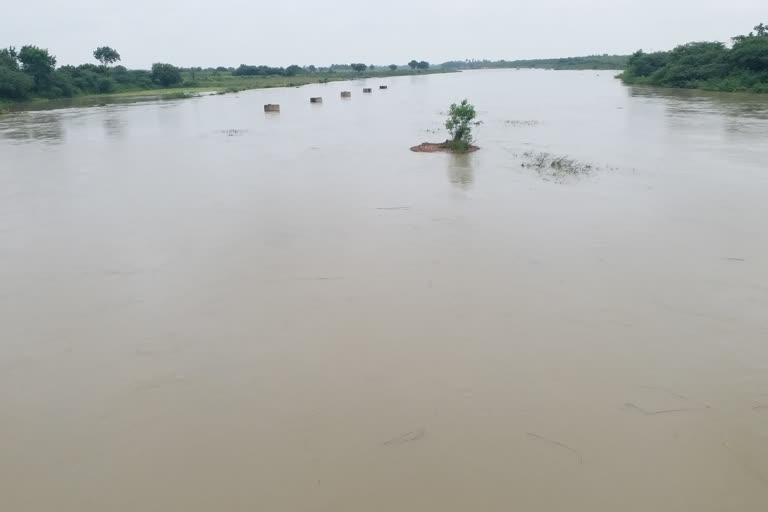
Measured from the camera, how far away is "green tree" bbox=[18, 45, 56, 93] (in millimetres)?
35906

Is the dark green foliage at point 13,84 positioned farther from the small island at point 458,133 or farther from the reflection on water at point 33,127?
the small island at point 458,133

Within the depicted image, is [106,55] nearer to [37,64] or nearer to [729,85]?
[37,64]

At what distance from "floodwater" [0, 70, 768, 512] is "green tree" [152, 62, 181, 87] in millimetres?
46680

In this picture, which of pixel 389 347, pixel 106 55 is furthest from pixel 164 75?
pixel 389 347

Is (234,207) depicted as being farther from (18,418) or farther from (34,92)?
(34,92)

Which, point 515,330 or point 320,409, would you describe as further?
point 515,330

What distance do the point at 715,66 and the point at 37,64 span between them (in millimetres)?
44283

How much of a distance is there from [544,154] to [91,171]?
10.3 meters

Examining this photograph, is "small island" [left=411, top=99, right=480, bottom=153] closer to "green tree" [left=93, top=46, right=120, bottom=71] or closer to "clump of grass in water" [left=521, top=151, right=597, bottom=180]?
"clump of grass in water" [left=521, top=151, right=597, bottom=180]

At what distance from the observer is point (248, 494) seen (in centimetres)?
280

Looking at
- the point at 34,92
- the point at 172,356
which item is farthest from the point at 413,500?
the point at 34,92

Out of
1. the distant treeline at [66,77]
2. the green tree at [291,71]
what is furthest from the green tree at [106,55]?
the green tree at [291,71]

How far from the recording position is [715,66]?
32594 millimetres

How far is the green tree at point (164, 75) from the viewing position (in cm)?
5094
